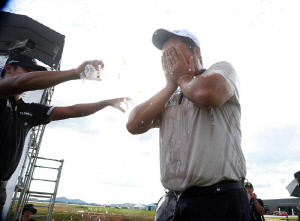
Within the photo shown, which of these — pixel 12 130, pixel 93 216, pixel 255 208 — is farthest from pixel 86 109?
pixel 93 216

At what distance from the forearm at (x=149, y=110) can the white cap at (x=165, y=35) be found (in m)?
0.61

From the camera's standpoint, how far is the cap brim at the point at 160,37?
2.34 meters

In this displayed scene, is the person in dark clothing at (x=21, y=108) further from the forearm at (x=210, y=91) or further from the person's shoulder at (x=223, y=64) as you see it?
the person's shoulder at (x=223, y=64)

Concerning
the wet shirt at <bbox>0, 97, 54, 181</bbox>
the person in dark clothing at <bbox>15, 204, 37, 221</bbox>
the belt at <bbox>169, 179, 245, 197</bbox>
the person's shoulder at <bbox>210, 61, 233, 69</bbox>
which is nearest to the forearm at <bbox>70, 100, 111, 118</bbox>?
the wet shirt at <bbox>0, 97, 54, 181</bbox>

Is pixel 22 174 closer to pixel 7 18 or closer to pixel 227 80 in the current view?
pixel 7 18

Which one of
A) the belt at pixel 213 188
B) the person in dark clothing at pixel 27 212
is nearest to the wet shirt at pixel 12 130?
the belt at pixel 213 188

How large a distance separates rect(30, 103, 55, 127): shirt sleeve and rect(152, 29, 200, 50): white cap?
244cm

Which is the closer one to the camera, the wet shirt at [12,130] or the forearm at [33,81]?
the forearm at [33,81]

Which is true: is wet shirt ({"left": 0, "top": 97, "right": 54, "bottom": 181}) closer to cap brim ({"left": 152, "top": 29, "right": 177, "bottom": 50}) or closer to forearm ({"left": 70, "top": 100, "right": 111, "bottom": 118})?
forearm ({"left": 70, "top": 100, "right": 111, "bottom": 118})

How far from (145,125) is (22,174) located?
358 inches

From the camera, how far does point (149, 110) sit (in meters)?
2.07

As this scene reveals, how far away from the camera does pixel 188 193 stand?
1.68m

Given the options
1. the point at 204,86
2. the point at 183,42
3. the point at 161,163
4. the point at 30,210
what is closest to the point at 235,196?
the point at 161,163

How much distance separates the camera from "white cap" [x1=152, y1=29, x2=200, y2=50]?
7.29ft
